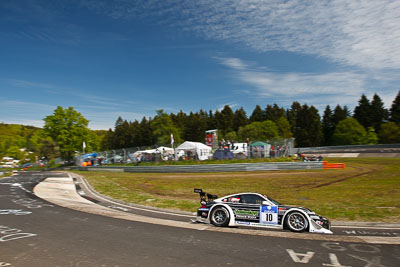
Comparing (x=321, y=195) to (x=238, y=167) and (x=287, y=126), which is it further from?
(x=287, y=126)

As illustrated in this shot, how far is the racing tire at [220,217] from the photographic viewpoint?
8870 millimetres

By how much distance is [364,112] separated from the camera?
7969 cm

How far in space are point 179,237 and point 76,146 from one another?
50.3 meters

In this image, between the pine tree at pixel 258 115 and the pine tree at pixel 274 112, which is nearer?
the pine tree at pixel 274 112

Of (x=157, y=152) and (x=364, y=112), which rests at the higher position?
(x=364, y=112)

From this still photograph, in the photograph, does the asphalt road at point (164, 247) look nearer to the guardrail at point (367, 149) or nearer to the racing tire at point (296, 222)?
the racing tire at point (296, 222)

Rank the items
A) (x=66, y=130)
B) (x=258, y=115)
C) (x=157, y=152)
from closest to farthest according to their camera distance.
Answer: (x=157, y=152)
(x=66, y=130)
(x=258, y=115)

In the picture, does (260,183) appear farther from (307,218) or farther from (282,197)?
(307,218)

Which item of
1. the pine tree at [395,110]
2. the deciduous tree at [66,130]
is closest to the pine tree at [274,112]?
the pine tree at [395,110]

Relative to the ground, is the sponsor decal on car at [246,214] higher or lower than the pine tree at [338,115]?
lower

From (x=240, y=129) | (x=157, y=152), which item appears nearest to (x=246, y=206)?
(x=157, y=152)

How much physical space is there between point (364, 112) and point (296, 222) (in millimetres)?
86234

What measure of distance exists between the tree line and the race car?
62.3 meters

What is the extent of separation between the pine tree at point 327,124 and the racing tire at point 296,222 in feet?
291
